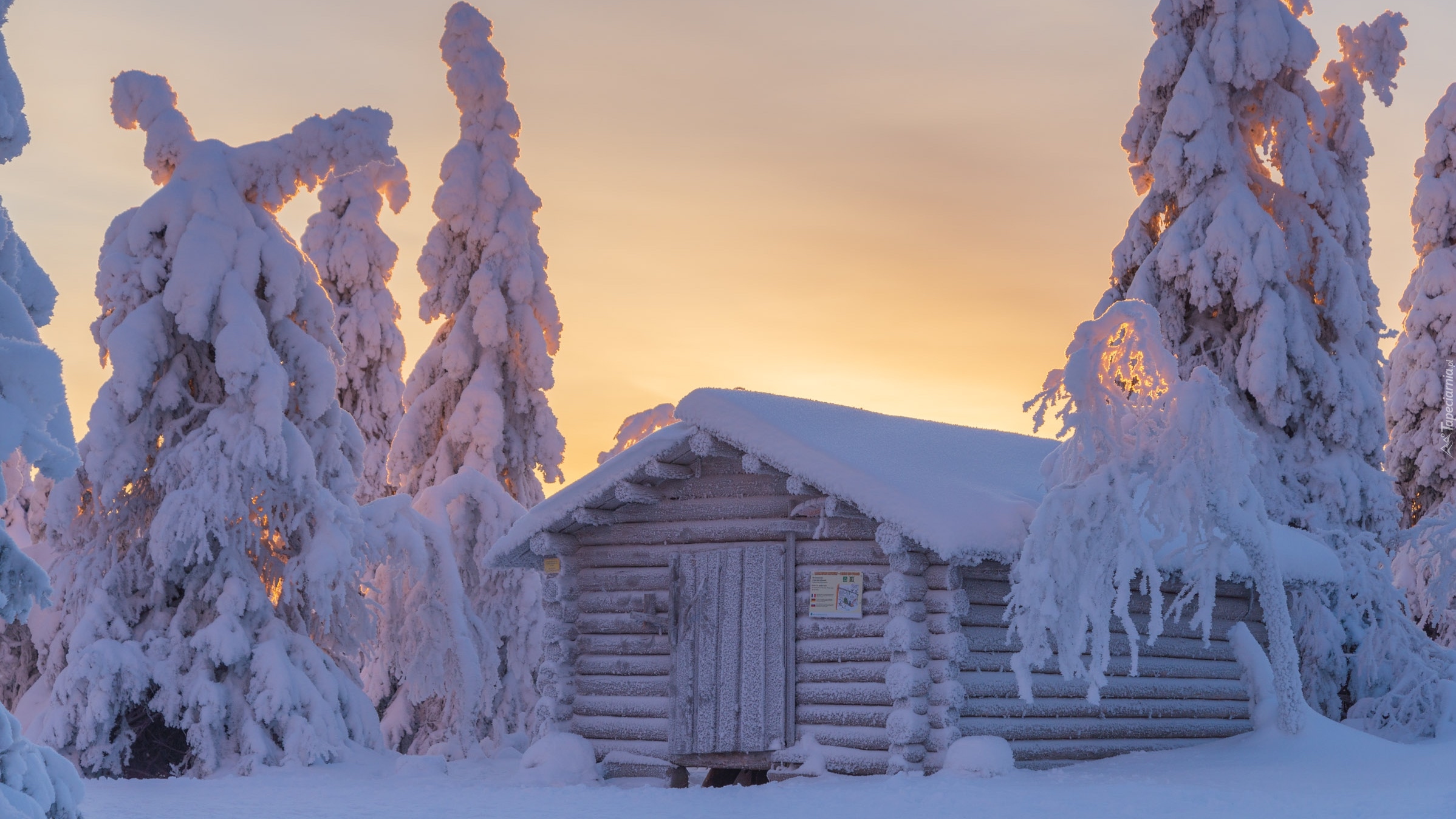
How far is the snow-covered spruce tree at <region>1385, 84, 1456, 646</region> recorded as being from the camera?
2853 cm

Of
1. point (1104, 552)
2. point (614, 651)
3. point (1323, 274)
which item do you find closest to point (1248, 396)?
point (1323, 274)

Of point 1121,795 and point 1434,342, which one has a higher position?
point 1434,342

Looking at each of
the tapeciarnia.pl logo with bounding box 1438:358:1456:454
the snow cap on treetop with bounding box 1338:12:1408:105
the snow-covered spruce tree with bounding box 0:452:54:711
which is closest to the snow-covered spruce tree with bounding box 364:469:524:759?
the snow-covered spruce tree with bounding box 0:452:54:711

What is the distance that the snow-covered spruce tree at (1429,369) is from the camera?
28531 millimetres

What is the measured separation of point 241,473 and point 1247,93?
1629 centimetres

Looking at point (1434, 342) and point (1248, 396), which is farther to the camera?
point (1434, 342)

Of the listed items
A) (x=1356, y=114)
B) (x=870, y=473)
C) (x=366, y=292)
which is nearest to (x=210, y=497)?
(x=870, y=473)

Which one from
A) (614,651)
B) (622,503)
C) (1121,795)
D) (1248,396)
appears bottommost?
(1121,795)

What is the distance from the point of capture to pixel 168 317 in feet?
60.2

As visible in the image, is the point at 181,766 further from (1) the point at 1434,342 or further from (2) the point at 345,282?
(1) the point at 1434,342

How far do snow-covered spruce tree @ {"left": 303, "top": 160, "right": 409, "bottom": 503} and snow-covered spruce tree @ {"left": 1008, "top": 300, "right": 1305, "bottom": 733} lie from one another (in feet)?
62.1

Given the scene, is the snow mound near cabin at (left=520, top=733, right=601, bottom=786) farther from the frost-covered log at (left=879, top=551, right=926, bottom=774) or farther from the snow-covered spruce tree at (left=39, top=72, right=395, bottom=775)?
the frost-covered log at (left=879, top=551, right=926, bottom=774)

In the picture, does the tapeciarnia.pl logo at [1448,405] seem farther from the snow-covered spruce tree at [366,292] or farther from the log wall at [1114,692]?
the snow-covered spruce tree at [366,292]

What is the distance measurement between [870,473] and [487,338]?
13.6m
